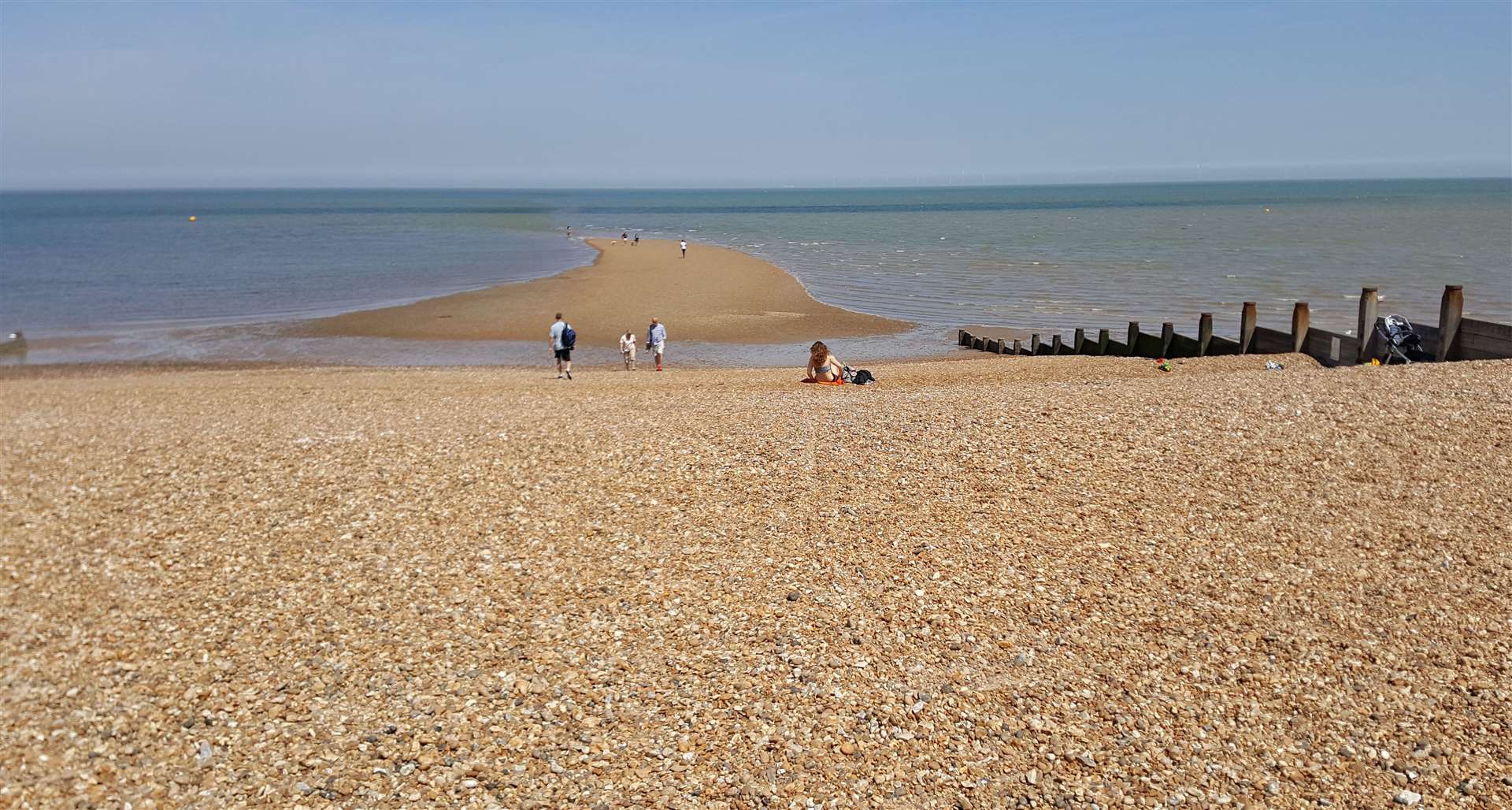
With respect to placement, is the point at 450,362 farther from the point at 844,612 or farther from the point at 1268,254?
the point at 1268,254

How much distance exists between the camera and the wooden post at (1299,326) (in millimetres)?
19672

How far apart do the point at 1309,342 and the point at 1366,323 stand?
1.69m

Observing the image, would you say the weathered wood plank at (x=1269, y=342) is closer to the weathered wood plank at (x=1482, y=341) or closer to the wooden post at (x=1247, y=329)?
the wooden post at (x=1247, y=329)

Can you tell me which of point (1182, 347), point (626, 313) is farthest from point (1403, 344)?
point (626, 313)

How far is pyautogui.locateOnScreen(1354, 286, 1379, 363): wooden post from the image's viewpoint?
59.6 ft

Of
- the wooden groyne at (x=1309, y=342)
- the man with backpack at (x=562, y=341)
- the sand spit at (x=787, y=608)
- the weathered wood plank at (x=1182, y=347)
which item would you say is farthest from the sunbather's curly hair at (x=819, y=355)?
the weathered wood plank at (x=1182, y=347)

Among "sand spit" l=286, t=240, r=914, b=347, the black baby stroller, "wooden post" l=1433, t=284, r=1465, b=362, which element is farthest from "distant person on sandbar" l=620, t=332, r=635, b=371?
"wooden post" l=1433, t=284, r=1465, b=362

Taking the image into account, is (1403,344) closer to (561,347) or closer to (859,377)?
(859,377)

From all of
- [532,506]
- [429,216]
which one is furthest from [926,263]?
[429,216]

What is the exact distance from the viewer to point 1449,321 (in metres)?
17.0

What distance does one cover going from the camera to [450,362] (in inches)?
1089

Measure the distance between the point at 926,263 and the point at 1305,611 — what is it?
163 ft

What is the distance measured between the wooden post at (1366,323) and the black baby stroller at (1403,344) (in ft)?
0.91

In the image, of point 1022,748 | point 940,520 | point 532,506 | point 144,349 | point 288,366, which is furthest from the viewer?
point 144,349
